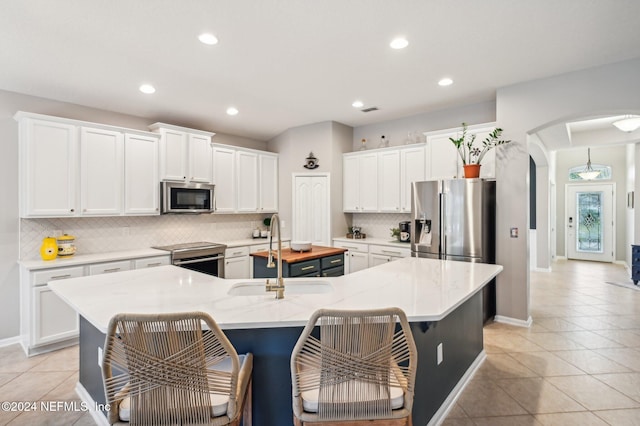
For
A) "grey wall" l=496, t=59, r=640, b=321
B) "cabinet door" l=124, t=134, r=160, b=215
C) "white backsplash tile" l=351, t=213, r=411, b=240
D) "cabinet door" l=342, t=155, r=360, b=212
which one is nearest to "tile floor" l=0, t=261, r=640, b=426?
"grey wall" l=496, t=59, r=640, b=321

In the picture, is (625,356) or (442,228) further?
(442,228)

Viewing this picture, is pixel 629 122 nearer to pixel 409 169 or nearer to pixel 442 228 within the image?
pixel 409 169

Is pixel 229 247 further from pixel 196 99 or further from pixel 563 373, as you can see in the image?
pixel 563 373

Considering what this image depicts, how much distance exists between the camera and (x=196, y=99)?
13.8 feet

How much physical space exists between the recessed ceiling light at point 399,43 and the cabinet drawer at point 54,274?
385 centimetres

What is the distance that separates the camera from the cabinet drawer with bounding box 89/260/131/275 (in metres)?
3.64

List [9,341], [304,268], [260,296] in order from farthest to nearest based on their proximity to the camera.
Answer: [304,268] → [9,341] → [260,296]

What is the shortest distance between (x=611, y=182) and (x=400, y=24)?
8.98 metres

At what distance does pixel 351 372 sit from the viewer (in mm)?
1332

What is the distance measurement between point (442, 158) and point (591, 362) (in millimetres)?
2745

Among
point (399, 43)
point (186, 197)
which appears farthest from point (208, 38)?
point (186, 197)

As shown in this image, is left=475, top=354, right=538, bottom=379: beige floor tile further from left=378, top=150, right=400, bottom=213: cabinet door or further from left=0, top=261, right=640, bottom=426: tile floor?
left=378, top=150, right=400, bottom=213: cabinet door

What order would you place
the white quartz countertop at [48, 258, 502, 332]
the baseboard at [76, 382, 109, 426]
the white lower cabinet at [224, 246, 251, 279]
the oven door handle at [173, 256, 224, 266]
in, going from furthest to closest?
1. the white lower cabinet at [224, 246, 251, 279]
2. the oven door handle at [173, 256, 224, 266]
3. the baseboard at [76, 382, 109, 426]
4. the white quartz countertop at [48, 258, 502, 332]

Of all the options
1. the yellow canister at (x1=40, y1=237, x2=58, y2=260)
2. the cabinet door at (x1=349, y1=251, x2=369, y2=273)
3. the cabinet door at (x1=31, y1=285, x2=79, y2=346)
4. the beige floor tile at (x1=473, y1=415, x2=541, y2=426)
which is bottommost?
the beige floor tile at (x1=473, y1=415, x2=541, y2=426)
